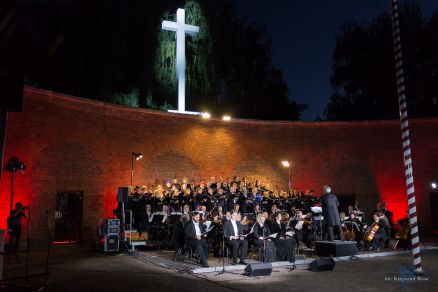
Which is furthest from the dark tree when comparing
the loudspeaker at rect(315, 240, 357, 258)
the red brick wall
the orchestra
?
the loudspeaker at rect(315, 240, 357, 258)

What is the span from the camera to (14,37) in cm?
668

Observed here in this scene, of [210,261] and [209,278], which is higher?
[210,261]

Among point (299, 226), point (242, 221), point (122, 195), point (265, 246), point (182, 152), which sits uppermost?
point (182, 152)

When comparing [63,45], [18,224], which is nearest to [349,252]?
[18,224]

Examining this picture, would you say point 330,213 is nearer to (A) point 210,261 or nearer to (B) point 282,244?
(B) point 282,244

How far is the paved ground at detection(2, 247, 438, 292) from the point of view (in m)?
8.77

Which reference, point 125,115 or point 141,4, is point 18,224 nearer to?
point 125,115

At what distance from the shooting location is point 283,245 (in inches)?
485

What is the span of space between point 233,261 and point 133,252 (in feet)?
13.2

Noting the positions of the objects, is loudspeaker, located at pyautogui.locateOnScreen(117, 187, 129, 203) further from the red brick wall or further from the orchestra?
the red brick wall

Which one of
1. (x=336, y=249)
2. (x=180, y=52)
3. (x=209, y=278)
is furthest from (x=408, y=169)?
(x=180, y=52)

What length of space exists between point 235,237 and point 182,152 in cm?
861

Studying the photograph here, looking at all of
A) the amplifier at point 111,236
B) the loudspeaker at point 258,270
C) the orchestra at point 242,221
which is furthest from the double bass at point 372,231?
the amplifier at point 111,236

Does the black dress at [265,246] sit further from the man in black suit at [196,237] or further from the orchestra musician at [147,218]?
the orchestra musician at [147,218]
